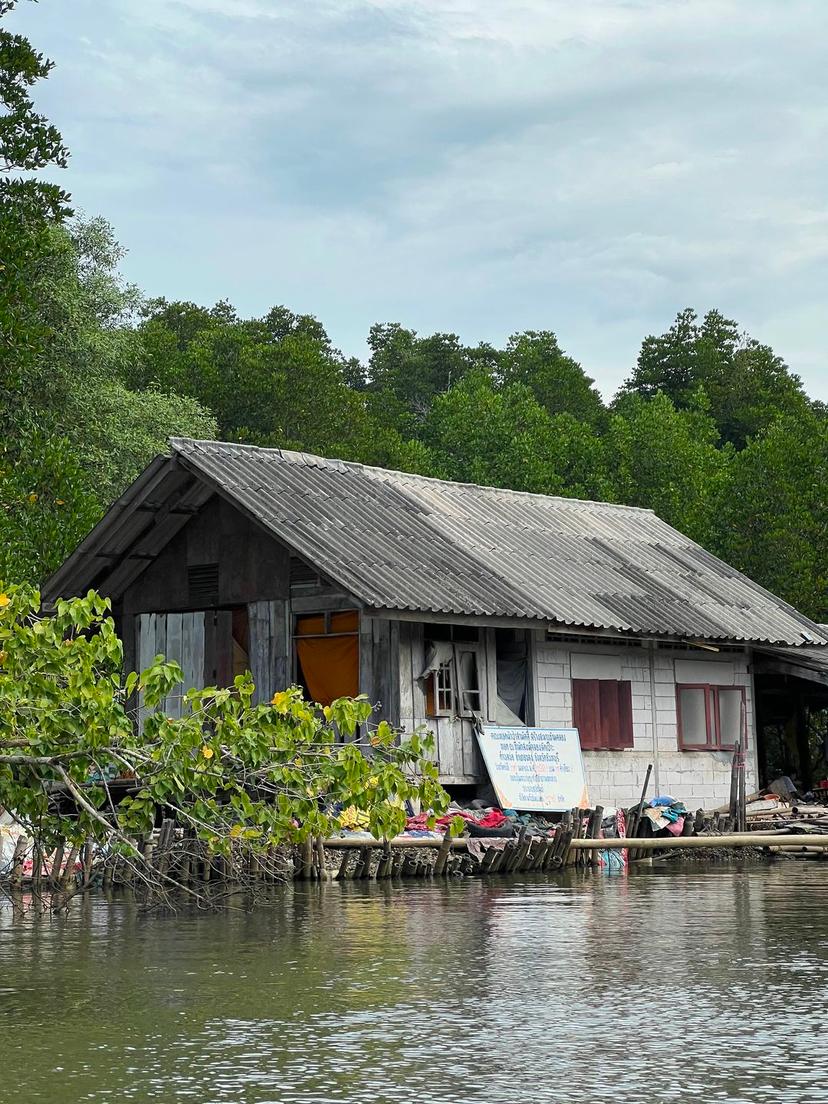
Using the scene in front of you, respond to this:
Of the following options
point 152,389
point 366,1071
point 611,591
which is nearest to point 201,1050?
point 366,1071

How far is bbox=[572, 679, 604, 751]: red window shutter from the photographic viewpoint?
91.7 ft

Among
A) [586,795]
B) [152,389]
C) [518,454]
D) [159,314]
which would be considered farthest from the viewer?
[159,314]

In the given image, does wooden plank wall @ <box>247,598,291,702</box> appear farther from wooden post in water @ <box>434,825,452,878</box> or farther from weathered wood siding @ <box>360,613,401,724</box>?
wooden post in water @ <box>434,825,452,878</box>

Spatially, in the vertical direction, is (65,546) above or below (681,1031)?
above

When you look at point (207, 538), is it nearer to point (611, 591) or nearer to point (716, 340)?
point (611, 591)

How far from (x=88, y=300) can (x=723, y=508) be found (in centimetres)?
1781

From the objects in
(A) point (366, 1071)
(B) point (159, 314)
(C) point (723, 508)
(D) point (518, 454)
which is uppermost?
(B) point (159, 314)

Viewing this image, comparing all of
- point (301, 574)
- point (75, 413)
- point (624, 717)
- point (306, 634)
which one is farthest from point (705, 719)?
point (75, 413)

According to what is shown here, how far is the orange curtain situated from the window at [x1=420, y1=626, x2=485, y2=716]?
3.74 feet

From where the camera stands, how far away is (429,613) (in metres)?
24.2

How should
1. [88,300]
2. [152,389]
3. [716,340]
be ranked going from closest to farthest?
[88,300] → [152,389] → [716,340]

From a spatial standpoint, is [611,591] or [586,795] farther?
[611,591]

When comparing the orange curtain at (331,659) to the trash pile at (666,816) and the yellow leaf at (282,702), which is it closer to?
the trash pile at (666,816)

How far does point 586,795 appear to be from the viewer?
86.6 ft
